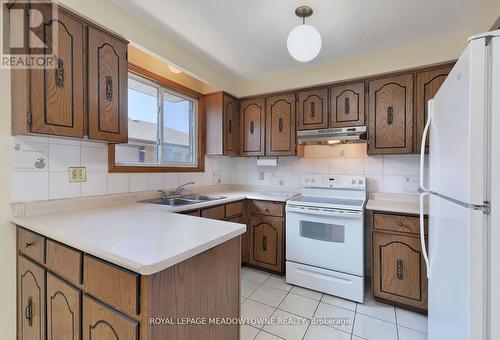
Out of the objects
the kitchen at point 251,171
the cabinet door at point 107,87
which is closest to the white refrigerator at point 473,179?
the kitchen at point 251,171

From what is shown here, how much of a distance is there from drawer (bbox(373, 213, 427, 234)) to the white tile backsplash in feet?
1.96

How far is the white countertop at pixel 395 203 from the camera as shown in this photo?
2007mm

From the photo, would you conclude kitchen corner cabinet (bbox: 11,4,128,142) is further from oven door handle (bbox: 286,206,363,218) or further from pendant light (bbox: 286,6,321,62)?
oven door handle (bbox: 286,206,363,218)

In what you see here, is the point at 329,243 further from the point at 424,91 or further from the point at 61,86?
the point at 61,86

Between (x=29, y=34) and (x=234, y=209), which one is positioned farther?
(x=234, y=209)

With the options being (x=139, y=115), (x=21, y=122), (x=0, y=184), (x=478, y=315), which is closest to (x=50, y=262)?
(x=0, y=184)

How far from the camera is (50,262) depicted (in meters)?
1.17

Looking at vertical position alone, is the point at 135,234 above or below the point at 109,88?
below

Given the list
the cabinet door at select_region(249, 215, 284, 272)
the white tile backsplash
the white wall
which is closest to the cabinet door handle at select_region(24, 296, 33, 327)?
the white wall

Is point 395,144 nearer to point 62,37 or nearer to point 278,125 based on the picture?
point 278,125

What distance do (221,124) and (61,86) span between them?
171 cm

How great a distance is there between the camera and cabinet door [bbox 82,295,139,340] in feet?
2.71

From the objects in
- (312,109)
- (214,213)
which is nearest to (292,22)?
(312,109)

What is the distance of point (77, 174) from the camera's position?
5.65 ft
